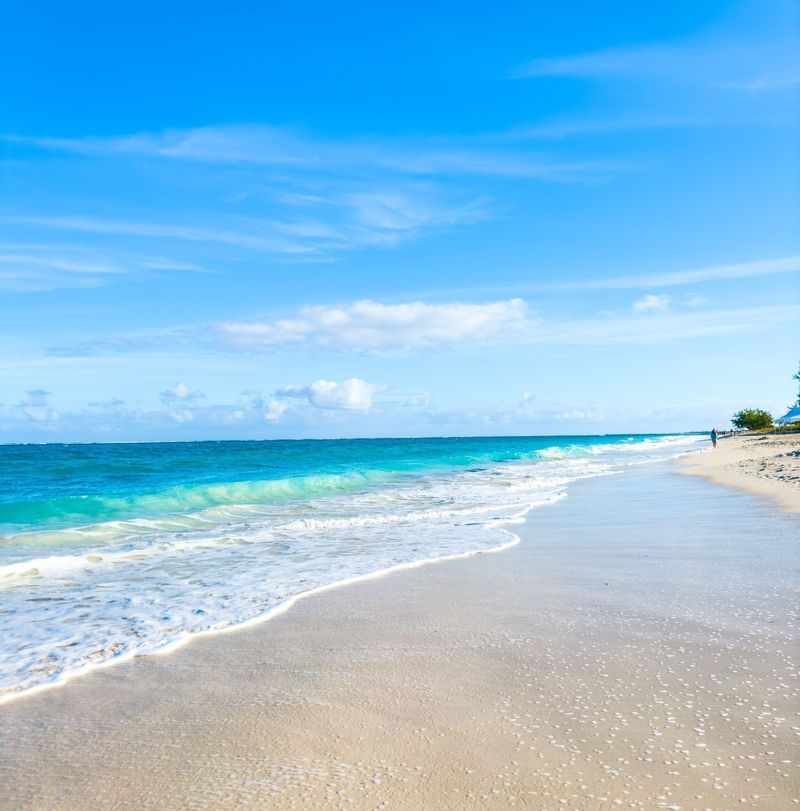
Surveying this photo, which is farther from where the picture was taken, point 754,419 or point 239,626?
point 754,419

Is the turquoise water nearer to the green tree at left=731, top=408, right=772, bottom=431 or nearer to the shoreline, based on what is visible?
the shoreline

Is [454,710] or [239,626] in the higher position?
[454,710]

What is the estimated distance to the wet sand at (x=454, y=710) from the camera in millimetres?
3186

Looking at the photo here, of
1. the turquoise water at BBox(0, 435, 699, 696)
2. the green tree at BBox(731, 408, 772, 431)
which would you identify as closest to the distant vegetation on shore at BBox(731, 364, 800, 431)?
the green tree at BBox(731, 408, 772, 431)

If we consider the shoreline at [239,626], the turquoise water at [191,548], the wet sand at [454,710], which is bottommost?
the turquoise water at [191,548]

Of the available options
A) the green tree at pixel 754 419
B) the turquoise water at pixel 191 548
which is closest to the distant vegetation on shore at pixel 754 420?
the green tree at pixel 754 419

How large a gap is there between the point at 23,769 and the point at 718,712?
383 cm

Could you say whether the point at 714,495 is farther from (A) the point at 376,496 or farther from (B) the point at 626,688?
(B) the point at 626,688

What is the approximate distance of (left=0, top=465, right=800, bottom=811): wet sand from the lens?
10.5ft

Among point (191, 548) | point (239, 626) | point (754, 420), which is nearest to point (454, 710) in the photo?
point (239, 626)

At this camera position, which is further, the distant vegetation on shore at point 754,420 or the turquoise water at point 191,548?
the distant vegetation on shore at point 754,420

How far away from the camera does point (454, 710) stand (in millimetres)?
4086

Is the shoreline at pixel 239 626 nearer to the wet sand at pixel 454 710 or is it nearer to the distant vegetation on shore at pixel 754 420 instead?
the wet sand at pixel 454 710

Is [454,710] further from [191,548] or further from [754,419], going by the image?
[754,419]
